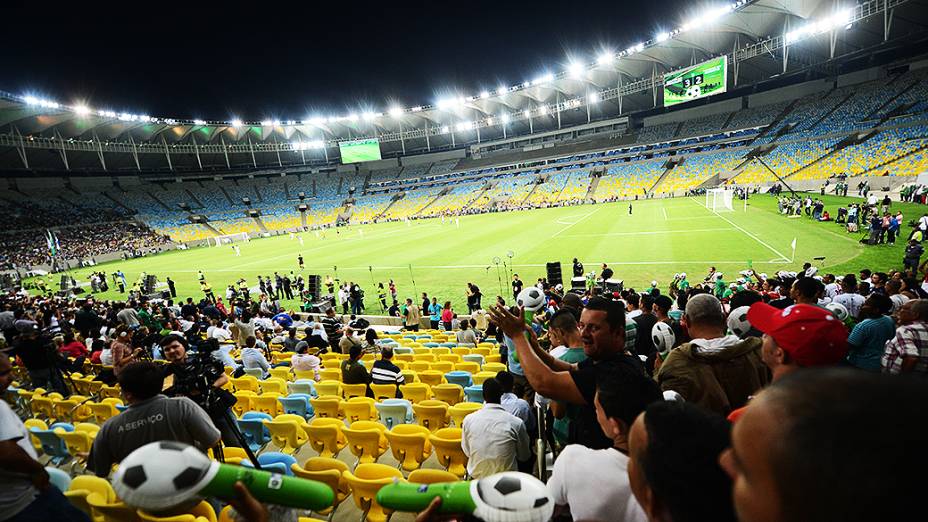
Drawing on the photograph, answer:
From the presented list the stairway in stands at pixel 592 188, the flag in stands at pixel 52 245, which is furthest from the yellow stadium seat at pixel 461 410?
the stairway in stands at pixel 592 188

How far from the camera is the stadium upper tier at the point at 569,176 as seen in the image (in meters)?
46.8

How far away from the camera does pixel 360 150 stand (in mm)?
94438

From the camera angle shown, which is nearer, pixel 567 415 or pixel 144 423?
pixel 144 423

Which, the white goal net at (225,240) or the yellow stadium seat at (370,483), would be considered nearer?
the yellow stadium seat at (370,483)

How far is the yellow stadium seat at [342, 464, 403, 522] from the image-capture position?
3768mm

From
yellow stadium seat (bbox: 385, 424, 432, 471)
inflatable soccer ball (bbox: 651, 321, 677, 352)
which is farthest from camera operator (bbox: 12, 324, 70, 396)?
inflatable soccer ball (bbox: 651, 321, 677, 352)

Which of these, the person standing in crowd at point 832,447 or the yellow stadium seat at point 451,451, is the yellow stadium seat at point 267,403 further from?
the person standing in crowd at point 832,447

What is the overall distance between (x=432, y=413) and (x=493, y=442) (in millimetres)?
2094

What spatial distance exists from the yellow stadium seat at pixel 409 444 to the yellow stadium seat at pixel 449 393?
5.20 ft

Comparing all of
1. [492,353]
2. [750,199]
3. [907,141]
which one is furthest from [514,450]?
[907,141]

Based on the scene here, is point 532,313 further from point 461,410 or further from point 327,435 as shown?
point 327,435

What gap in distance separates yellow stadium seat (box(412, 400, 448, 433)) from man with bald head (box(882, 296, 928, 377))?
555cm

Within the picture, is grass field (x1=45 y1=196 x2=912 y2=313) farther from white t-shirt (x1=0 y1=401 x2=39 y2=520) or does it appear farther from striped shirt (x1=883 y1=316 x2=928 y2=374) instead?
white t-shirt (x1=0 y1=401 x2=39 y2=520)

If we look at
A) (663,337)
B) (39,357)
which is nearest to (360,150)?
(39,357)
